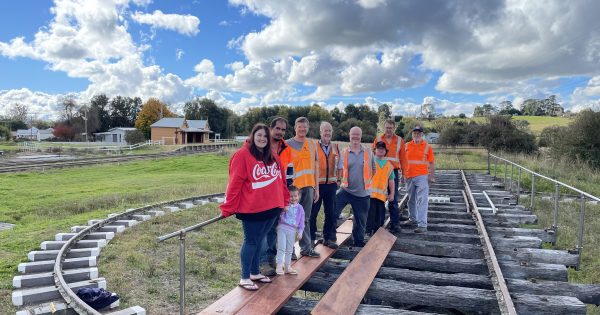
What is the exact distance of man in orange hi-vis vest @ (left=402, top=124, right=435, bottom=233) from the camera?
291 inches

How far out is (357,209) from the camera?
6164mm

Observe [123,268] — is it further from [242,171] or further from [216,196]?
[216,196]

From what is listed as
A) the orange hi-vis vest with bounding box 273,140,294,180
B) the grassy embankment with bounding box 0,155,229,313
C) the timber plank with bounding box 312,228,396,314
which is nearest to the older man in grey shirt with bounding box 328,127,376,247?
the timber plank with bounding box 312,228,396,314

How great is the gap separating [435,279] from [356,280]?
1.01 meters

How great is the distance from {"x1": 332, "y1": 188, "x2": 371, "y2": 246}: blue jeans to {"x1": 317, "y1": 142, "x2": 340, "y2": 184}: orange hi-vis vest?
513 millimetres

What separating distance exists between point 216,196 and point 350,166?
376 inches

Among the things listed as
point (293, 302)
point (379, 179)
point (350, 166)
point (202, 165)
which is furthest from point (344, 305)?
point (202, 165)

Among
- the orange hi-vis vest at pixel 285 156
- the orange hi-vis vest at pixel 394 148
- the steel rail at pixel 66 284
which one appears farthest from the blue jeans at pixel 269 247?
the orange hi-vis vest at pixel 394 148

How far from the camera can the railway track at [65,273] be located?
5.38 meters

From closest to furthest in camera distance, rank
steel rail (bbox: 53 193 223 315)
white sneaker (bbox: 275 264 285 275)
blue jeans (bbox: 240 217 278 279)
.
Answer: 1. blue jeans (bbox: 240 217 278 279)
2. white sneaker (bbox: 275 264 285 275)
3. steel rail (bbox: 53 193 223 315)

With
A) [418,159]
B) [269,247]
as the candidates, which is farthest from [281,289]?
[418,159]

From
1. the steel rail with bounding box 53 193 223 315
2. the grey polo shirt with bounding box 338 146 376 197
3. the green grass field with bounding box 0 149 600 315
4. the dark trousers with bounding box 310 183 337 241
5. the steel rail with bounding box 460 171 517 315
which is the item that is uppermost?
the grey polo shirt with bounding box 338 146 376 197

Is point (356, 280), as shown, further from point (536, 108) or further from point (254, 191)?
point (536, 108)

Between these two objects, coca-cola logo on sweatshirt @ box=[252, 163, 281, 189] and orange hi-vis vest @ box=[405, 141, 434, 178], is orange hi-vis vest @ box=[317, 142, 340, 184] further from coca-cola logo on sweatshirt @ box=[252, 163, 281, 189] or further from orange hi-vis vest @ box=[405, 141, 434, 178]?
orange hi-vis vest @ box=[405, 141, 434, 178]
